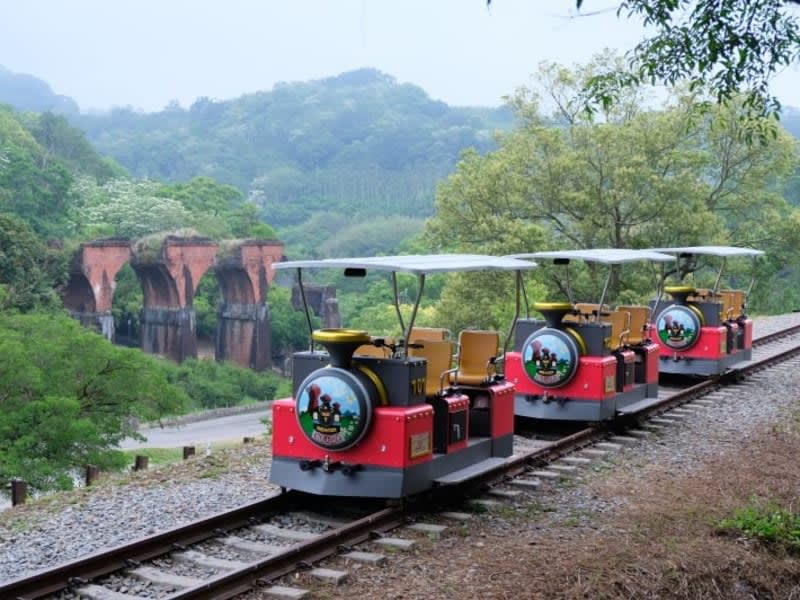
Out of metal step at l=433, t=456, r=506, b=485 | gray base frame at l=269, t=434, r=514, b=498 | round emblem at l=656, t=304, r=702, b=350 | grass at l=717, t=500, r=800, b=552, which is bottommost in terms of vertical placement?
grass at l=717, t=500, r=800, b=552

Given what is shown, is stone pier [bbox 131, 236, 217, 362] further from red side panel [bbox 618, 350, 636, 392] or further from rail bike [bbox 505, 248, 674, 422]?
rail bike [bbox 505, 248, 674, 422]

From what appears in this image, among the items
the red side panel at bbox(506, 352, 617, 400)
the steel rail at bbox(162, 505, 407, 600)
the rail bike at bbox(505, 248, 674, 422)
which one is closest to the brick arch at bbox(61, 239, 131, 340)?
the red side panel at bbox(506, 352, 617, 400)

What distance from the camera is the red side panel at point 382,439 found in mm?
8750

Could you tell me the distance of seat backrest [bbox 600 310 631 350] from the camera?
45.9 ft

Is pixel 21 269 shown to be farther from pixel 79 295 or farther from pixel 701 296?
pixel 701 296

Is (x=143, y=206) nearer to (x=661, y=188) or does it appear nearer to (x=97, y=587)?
(x=661, y=188)

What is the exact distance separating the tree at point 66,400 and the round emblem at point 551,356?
462 inches

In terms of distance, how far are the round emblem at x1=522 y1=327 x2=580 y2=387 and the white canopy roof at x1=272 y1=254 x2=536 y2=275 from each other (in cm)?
256

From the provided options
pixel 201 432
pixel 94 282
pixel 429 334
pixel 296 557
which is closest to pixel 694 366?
pixel 429 334

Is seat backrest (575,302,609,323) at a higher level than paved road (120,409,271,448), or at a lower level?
higher

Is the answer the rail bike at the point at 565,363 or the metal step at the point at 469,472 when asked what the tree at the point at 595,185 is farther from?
the metal step at the point at 469,472

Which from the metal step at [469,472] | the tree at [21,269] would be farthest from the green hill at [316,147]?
the metal step at [469,472]

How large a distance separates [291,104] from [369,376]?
163 metres

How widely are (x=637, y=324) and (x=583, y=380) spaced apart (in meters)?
2.62
